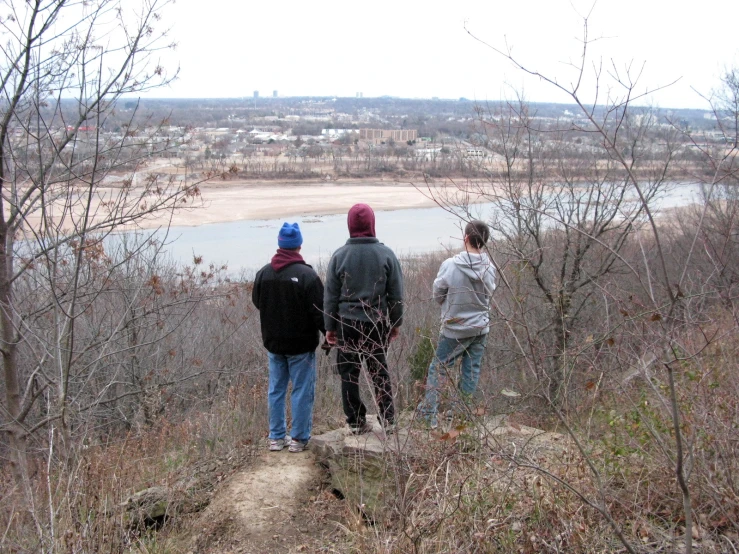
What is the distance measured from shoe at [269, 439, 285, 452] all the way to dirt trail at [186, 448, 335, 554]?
135 millimetres

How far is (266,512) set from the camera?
441 centimetres

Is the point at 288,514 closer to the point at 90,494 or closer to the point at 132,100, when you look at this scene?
the point at 90,494

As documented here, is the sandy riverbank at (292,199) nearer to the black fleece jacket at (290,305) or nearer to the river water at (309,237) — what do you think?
the river water at (309,237)

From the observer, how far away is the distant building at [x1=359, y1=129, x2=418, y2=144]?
78688mm

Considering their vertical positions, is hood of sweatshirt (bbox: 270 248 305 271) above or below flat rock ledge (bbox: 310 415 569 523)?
above

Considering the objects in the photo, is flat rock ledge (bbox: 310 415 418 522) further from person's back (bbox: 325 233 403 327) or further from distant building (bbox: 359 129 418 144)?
distant building (bbox: 359 129 418 144)

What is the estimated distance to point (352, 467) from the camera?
466 cm

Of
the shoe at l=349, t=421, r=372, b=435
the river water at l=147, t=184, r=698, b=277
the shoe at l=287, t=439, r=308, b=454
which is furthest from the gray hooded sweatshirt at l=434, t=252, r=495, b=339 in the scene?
the river water at l=147, t=184, r=698, b=277

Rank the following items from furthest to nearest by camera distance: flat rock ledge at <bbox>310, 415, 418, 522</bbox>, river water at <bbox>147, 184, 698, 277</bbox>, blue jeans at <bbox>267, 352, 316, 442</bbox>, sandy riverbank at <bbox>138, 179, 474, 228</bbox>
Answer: sandy riverbank at <bbox>138, 179, 474, 228</bbox>, river water at <bbox>147, 184, 698, 277</bbox>, blue jeans at <bbox>267, 352, 316, 442</bbox>, flat rock ledge at <bbox>310, 415, 418, 522</bbox>

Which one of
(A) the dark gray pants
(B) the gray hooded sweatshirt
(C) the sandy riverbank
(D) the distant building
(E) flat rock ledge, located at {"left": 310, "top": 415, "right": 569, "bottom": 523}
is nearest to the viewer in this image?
(E) flat rock ledge, located at {"left": 310, "top": 415, "right": 569, "bottom": 523}

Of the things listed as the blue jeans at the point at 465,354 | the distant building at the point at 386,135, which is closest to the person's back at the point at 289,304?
the blue jeans at the point at 465,354

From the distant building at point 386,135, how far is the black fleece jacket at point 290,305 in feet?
230

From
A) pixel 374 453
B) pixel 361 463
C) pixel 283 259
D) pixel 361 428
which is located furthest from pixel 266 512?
pixel 283 259

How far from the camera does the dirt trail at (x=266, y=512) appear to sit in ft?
13.5
